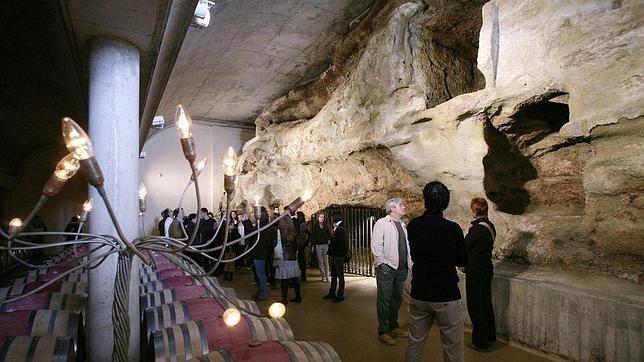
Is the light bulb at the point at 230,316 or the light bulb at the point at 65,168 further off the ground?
the light bulb at the point at 65,168

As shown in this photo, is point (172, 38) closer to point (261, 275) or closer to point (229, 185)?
point (229, 185)

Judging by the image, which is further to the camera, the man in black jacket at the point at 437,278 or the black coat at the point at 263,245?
the black coat at the point at 263,245

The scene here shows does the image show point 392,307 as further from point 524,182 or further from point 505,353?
point 524,182

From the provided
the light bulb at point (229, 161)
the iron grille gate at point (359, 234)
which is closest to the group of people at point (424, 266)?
the light bulb at point (229, 161)

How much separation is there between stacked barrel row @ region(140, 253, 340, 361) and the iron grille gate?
6871mm

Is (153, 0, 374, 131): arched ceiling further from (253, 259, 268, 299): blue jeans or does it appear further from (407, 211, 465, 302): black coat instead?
(407, 211, 465, 302): black coat

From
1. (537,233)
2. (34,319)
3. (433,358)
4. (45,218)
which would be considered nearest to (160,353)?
(34,319)

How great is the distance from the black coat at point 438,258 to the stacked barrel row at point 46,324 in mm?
2272

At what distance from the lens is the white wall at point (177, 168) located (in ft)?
47.3

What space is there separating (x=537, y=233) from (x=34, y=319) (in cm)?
546

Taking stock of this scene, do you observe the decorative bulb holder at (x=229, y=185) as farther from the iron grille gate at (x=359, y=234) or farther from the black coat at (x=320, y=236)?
the iron grille gate at (x=359, y=234)

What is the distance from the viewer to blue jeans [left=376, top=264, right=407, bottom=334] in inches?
175

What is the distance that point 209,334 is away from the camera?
9.15 ft

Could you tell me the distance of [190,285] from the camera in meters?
4.20
